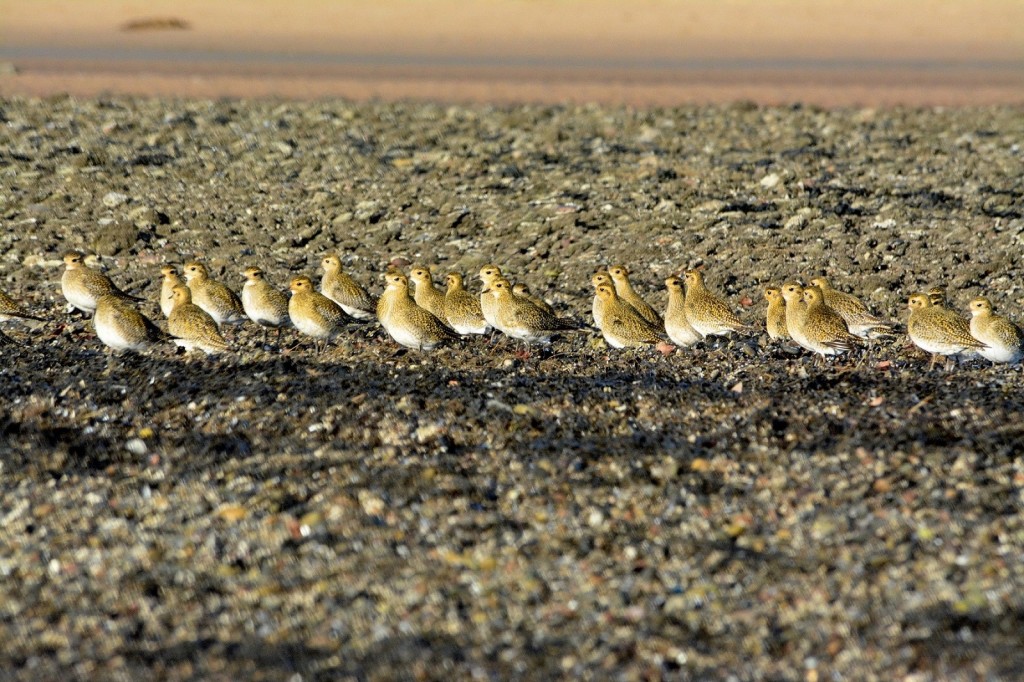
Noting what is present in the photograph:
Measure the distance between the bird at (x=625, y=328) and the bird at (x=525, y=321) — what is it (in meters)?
0.44

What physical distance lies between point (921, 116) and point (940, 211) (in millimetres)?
7806

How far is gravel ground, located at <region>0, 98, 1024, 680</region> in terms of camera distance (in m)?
7.30

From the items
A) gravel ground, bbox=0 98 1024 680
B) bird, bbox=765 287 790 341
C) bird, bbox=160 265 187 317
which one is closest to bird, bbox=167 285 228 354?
gravel ground, bbox=0 98 1024 680

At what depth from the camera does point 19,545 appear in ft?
27.6

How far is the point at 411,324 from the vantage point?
1227cm

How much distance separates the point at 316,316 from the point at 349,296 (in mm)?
1146

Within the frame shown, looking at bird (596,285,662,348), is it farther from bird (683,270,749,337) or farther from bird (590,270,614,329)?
bird (683,270,749,337)

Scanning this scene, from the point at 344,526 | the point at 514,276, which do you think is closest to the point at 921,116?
the point at 514,276

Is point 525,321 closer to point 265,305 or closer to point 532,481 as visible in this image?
point 265,305

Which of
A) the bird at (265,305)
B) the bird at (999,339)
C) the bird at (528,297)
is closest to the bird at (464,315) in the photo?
the bird at (528,297)

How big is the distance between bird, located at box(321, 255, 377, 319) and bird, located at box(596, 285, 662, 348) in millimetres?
2544

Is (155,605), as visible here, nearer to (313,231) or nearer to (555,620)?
(555,620)

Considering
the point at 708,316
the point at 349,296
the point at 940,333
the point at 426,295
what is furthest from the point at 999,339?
the point at 349,296

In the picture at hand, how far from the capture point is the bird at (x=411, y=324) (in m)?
12.3
